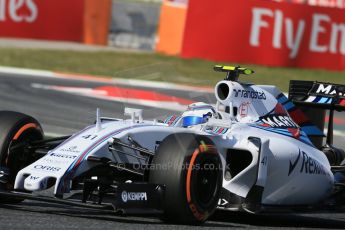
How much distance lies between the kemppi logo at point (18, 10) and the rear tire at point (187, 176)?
14604mm

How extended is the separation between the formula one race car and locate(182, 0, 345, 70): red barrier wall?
1107 cm

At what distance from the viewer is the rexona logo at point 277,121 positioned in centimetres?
766

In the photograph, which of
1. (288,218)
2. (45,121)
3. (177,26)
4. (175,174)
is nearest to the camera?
(175,174)

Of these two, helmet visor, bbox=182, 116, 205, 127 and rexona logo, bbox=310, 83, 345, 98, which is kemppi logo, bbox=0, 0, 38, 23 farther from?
helmet visor, bbox=182, 116, 205, 127

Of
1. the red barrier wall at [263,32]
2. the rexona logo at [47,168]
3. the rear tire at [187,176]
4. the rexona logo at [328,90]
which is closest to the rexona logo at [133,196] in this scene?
the rear tire at [187,176]

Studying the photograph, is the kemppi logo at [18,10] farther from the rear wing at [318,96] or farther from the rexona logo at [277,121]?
the rexona logo at [277,121]

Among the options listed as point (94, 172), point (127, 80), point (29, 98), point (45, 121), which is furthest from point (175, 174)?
point (29, 98)

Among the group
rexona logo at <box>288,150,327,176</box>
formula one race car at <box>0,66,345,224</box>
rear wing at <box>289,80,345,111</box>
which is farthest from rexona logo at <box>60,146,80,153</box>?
rear wing at <box>289,80,345,111</box>

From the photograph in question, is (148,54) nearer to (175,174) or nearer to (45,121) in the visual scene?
(45,121)

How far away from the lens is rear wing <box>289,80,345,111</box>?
8.55m

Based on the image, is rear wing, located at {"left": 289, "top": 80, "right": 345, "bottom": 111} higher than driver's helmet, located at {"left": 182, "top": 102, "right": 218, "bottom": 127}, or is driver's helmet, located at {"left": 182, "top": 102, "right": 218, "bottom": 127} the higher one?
rear wing, located at {"left": 289, "top": 80, "right": 345, "bottom": 111}

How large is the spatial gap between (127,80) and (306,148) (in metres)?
1.59

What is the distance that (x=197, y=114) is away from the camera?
291 inches

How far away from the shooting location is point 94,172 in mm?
6793
